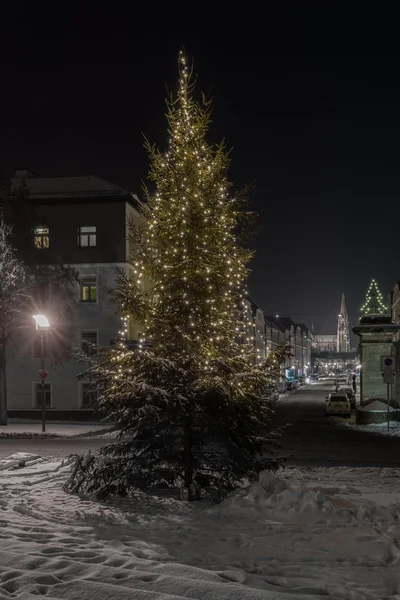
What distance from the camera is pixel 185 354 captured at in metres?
12.2

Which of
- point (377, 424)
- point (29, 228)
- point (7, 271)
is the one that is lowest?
point (377, 424)

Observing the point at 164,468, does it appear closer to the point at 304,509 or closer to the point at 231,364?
the point at 231,364

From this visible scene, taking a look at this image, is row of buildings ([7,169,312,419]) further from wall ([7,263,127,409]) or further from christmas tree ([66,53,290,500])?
christmas tree ([66,53,290,500])

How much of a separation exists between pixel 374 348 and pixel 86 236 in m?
17.8

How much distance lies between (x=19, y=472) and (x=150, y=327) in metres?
5.00

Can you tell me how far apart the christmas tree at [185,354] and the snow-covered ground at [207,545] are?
743 millimetres

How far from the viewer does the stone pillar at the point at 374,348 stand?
32.2 meters

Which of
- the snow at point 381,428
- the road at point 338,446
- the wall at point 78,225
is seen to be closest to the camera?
the road at point 338,446

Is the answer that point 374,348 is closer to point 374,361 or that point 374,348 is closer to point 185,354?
point 374,361

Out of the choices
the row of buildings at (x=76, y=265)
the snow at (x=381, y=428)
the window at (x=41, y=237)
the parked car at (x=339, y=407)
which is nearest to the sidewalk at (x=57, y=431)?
the row of buildings at (x=76, y=265)

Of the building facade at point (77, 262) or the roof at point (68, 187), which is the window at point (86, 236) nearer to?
the building facade at point (77, 262)

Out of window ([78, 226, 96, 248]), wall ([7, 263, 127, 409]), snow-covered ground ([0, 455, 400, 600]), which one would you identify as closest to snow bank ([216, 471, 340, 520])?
snow-covered ground ([0, 455, 400, 600])

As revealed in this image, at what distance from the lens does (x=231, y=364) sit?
12.3m

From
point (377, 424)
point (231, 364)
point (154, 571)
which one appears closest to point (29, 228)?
point (377, 424)
